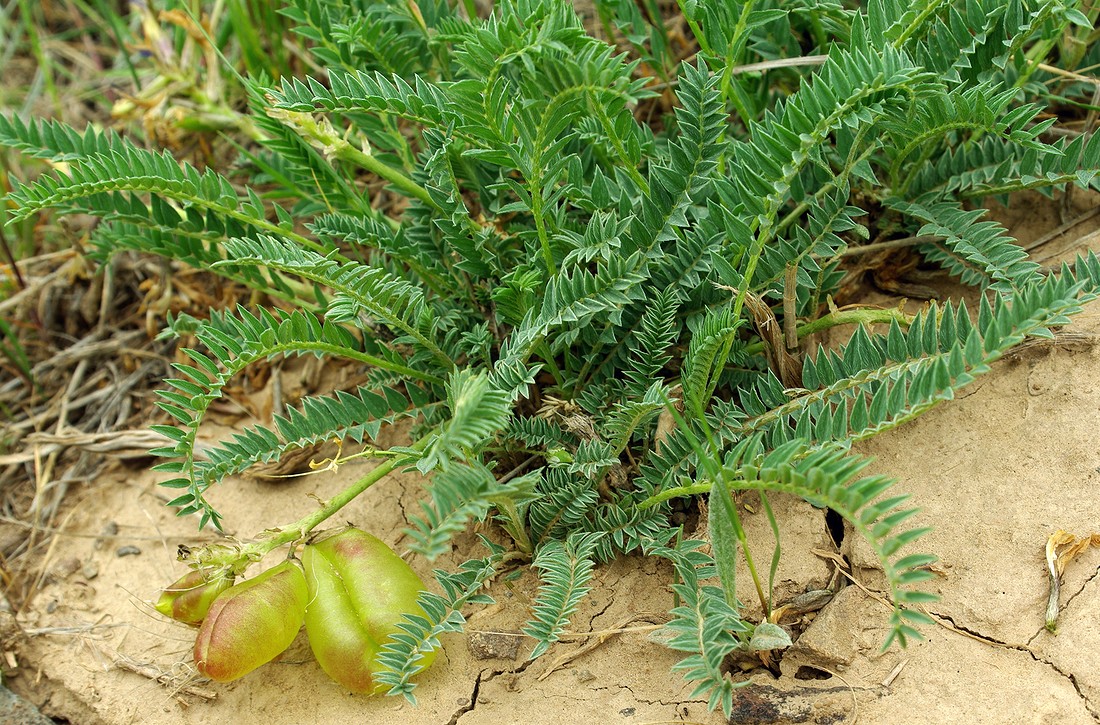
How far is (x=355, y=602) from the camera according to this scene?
1.72 m

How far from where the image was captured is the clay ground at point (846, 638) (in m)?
1.55

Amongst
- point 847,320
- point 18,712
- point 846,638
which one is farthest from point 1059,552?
point 18,712

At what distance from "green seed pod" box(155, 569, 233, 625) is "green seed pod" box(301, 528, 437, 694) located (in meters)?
0.17

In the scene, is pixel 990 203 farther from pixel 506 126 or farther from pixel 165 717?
pixel 165 717

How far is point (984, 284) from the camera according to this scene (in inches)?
73.5

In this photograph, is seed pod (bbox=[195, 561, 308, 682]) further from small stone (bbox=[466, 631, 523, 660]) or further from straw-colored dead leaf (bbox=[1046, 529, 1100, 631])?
straw-colored dead leaf (bbox=[1046, 529, 1100, 631])

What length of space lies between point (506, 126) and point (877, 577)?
1.05 meters

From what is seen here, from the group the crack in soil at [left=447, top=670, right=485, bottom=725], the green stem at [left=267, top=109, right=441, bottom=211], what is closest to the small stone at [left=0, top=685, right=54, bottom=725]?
the crack in soil at [left=447, top=670, right=485, bottom=725]

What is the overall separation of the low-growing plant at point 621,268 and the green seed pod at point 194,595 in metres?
0.06

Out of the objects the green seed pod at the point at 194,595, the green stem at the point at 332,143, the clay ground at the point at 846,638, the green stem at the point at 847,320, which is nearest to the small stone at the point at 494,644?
the clay ground at the point at 846,638

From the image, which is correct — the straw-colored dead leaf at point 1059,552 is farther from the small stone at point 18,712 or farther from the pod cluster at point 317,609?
the small stone at point 18,712

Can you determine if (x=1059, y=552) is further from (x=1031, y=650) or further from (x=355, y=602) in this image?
(x=355, y=602)

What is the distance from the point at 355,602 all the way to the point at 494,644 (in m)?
0.27

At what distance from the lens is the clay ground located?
1547mm
